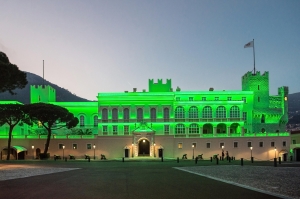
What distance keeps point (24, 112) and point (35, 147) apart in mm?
8012

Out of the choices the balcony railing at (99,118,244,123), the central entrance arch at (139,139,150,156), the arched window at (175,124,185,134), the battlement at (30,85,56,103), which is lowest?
the central entrance arch at (139,139,150,156)

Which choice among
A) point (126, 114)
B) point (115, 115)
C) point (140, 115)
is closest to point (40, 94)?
point (115, 115)

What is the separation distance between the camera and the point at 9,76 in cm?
3688

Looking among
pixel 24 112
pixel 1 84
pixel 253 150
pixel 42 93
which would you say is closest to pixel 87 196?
pixel 1 84

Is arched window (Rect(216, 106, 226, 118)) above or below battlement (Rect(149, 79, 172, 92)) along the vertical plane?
below

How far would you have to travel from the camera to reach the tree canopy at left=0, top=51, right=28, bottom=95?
3616cm

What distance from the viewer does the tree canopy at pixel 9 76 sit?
36156 mm

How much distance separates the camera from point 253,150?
70.2 m

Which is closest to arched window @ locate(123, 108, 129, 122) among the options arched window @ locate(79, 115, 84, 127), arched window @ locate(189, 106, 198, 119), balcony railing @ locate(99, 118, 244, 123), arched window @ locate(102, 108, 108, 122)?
balcony railing @ locate(99, 118, 244, 123)

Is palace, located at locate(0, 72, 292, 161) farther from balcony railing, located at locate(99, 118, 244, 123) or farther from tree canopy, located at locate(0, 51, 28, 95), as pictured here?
tree canopy, located at locate(0, 51, 28, 95)

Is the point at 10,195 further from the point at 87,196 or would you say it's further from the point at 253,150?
the point at 253,150

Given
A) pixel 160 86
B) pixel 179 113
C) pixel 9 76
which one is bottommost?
pixel 179 113

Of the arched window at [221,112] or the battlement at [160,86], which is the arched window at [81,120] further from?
the arched window at [221,112]

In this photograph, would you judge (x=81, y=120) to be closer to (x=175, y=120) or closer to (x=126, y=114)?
(x=126, y=114)
